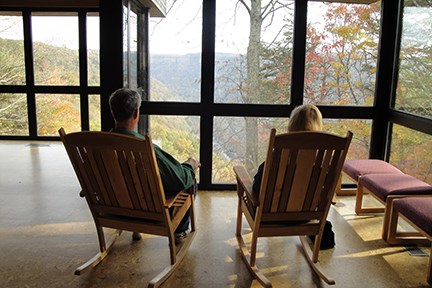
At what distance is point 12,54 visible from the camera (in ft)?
23.5

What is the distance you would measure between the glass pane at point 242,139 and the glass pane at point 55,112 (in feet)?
12.6

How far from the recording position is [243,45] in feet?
13.4

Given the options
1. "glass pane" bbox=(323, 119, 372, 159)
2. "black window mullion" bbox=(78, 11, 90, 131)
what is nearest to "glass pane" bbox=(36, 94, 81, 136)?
"black window mullion" bbox=(78, 11, 90, 131)

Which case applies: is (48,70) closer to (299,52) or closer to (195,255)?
(299,52)

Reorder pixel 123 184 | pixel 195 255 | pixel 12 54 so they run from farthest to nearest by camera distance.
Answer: pixel 12 54, pixel 195 255, pixel 123 184

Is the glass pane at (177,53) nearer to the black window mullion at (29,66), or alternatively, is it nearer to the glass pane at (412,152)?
the glass pane at (412,152)

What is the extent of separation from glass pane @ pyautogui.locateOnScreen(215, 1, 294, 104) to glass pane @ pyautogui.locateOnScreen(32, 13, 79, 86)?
12.8 feet

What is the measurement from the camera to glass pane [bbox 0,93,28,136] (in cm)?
714

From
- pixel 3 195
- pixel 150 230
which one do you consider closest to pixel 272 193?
pixel 150 230

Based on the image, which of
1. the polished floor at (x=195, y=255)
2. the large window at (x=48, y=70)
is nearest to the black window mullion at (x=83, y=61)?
the large window at (x=48, y=70)

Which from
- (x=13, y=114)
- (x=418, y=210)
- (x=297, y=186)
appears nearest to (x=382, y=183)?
(x=418, y=210)

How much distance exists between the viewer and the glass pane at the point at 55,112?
7117 millimetres

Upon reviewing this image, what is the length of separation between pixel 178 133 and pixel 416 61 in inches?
91.5

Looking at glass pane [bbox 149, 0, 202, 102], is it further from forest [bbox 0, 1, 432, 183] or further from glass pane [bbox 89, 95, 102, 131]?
glass pane [bbox 89, 95, 102, 131]
